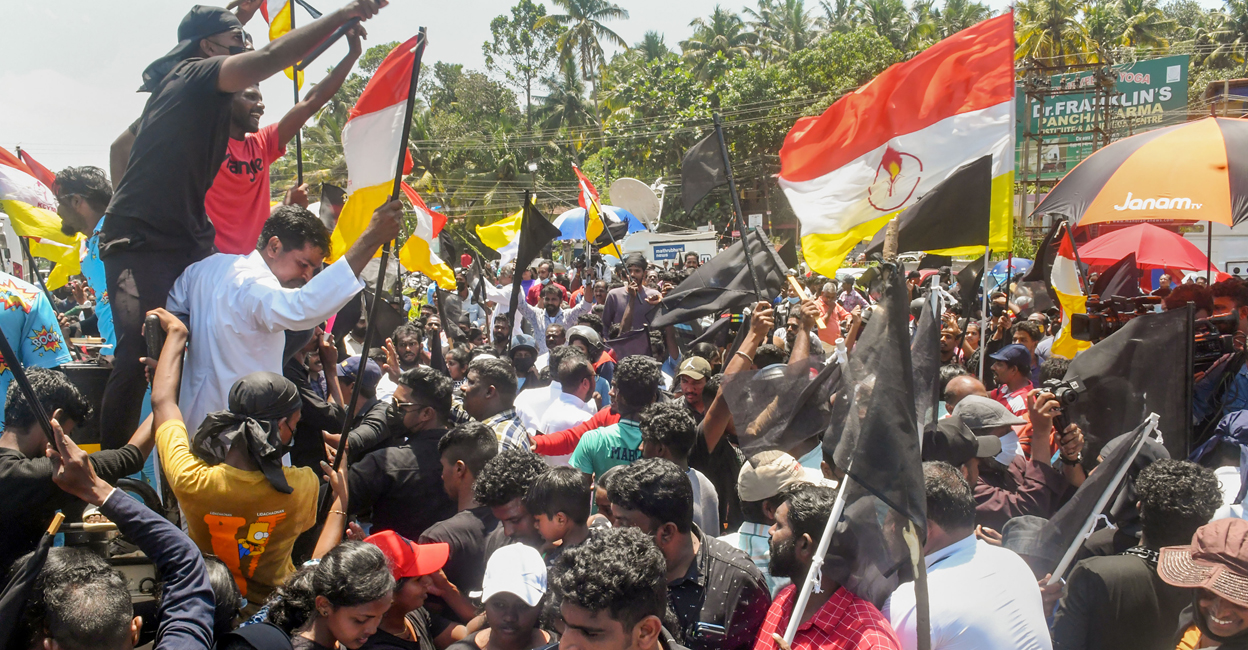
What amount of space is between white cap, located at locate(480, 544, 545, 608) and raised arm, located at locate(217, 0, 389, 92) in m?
1.85

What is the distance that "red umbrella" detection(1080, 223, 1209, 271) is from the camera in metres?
8.55

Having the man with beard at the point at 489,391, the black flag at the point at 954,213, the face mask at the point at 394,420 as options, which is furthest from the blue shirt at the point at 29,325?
the black flag at the point at 954,213

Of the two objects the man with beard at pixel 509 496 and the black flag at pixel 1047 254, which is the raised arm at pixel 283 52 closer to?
the man with beard at pixel 509 496

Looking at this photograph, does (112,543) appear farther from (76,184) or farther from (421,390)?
(76,184)

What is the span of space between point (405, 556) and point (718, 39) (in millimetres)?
50844

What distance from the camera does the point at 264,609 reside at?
279cm

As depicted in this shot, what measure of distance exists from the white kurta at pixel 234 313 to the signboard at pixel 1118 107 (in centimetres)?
3386

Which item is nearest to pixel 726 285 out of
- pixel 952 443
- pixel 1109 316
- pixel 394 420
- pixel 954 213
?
pixel 954 213

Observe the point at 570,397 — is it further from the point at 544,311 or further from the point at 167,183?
the point at 544,311

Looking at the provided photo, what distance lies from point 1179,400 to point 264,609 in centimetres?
376

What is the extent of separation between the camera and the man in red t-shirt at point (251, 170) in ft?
12.2

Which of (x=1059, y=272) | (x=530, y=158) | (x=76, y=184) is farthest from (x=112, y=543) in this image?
(x=530, y=158)

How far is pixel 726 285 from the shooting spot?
258 inches

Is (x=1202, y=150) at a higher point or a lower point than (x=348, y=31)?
lower
